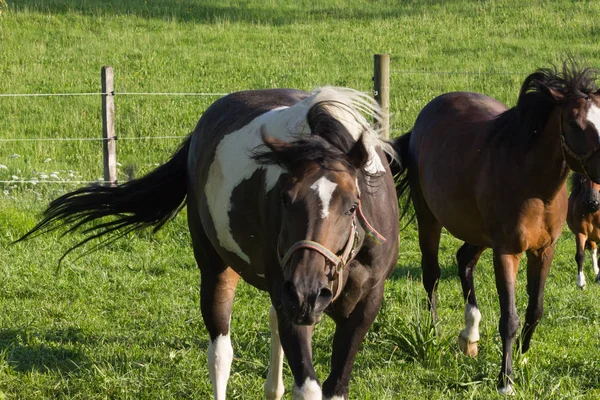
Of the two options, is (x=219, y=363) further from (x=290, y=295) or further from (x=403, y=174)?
(x=403, y=174)

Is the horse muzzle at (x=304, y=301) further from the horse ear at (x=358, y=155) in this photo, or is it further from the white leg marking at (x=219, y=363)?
the white leg marking at (x=219, y=363)

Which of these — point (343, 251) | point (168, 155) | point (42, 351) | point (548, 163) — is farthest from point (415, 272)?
point (168, 155)

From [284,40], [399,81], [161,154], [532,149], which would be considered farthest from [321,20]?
[532,149]

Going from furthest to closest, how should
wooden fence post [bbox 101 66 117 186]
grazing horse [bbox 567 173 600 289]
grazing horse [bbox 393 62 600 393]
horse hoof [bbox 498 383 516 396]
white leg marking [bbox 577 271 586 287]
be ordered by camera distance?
wooden fence post [bbox 101 66 117 186], grazing horse [bbox 567 173 600 289], white leg marking [bbox 577 271 586 287], grazing horse [bbox 393 62 600 393], horse hoof [bbox 498 383 516 396]

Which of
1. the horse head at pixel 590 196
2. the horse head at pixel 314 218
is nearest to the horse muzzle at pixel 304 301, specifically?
the horse head at pixel 314 218

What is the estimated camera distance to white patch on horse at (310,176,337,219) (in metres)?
3.06

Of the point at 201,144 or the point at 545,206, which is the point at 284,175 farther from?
the point at 545,206

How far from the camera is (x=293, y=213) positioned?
309 centimetres

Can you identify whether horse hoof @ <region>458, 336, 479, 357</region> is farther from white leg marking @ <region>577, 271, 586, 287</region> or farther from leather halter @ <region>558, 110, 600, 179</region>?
white leg marking @ <region>577, 271, 586, 287</region>

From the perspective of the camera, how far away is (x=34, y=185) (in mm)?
9828

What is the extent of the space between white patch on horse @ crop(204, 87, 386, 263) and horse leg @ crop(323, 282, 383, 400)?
0.59 metres

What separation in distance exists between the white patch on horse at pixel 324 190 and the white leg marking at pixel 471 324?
2845 mm

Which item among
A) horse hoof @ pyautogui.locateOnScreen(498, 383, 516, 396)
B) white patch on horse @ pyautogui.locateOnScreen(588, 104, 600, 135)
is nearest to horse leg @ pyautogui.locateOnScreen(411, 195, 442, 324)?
horse hoof @ pyautogui.locateOnScreen(498, 383, 516, 396)

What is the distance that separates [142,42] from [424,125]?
15652mm
